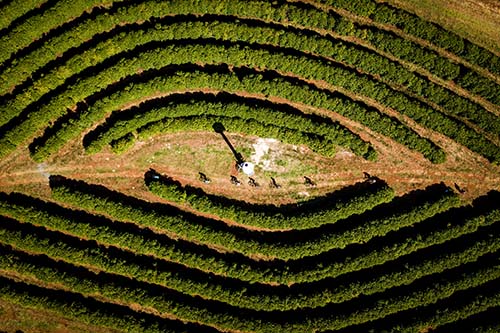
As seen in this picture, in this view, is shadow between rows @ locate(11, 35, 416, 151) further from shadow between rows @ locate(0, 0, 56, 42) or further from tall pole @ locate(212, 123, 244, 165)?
tall pole @ locate(212, 123, 244, 165)

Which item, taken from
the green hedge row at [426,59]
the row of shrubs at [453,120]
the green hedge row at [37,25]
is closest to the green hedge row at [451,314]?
the row of shrubs at [453,120]

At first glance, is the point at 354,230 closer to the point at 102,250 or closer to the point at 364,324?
the point at 364,324

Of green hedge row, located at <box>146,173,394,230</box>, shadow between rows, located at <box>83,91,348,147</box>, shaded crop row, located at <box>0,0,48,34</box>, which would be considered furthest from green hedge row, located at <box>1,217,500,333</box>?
shaded crop row, located at <box>0,0,48,34</box>

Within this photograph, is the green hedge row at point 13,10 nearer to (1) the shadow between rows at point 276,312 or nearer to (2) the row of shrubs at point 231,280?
(1) the shadow between rows at point 276,312

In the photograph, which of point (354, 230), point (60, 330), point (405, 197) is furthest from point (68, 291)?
point (405, 197)


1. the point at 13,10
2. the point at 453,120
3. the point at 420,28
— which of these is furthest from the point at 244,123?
the point at 13,10

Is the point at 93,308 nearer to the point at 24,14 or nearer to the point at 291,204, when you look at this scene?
the point at 291,204
